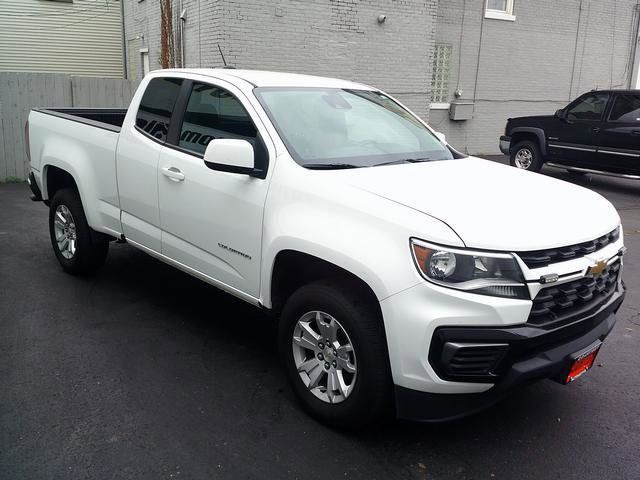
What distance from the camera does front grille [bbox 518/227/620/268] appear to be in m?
2.75

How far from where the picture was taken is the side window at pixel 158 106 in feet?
14.7

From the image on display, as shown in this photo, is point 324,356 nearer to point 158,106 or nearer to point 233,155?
point 233,155

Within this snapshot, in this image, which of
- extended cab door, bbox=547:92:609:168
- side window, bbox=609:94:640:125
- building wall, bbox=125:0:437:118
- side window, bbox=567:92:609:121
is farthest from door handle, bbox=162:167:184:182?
side window, bbox=567:92:609:121

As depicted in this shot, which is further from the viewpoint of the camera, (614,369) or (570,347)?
(614,369)

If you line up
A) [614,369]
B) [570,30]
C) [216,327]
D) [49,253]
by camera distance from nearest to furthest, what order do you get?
[614,369]
[216,327]
[49,253]
[570,30]

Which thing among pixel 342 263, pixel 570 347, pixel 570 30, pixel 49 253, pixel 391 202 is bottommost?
pixel 49 253

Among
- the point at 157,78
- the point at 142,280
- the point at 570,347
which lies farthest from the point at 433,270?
the point at 142,280

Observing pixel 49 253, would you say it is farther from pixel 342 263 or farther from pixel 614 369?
pixel 614 369

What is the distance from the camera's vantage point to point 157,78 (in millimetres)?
4781

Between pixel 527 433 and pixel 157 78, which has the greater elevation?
pixel 157 78

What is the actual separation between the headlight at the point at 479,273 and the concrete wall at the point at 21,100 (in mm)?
10227

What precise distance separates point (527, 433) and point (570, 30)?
16710 millimetres

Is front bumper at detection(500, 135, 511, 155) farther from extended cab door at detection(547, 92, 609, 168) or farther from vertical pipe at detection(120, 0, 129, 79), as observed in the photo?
vertical pipe at detection(120, 0, 129, 79)

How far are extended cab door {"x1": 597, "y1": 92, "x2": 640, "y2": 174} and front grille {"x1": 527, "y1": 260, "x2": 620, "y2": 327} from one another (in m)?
8.71
